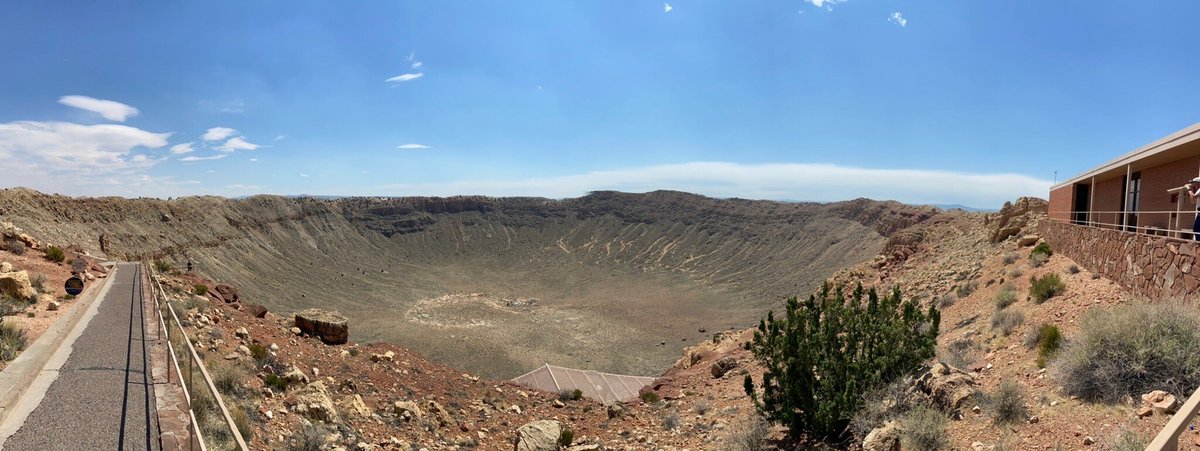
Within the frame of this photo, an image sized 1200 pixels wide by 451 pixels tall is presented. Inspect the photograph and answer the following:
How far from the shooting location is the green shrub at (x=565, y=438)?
13.4 meters

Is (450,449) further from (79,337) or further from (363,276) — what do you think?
(363,276)

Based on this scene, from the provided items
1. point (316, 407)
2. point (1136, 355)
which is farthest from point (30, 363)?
point (1136, 355)

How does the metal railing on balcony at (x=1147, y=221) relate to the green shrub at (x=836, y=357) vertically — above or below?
above

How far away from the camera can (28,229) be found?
1267 inches

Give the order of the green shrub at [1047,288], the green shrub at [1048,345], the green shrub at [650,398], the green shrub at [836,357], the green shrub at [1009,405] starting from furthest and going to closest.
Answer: the green shrub at [650,398] → the green shrub at [1047,288] → the green shrub at [836,357] → the green shrub at [1048,345] → the green shrub at [1009,405]

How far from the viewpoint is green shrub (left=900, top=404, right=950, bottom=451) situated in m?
7.40

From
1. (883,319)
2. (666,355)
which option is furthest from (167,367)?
(666,355)

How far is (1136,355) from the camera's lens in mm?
6938

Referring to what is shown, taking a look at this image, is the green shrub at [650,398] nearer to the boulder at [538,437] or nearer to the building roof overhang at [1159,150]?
the boulder at [538,437]

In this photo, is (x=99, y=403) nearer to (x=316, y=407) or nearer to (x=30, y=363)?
(x=30, y=363)

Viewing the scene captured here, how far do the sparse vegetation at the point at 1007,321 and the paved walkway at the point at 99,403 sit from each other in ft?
49.6

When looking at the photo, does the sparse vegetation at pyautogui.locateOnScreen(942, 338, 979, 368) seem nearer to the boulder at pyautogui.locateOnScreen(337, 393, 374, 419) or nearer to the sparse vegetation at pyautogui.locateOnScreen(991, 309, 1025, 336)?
the sparse vegetation at pyautogui.locateOnScreen(991, 309, 1025, 336)

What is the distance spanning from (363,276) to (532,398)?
53837 millimetres

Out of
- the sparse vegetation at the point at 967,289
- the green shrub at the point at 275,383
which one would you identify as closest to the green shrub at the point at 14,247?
the green shrub at the point at 275,383
